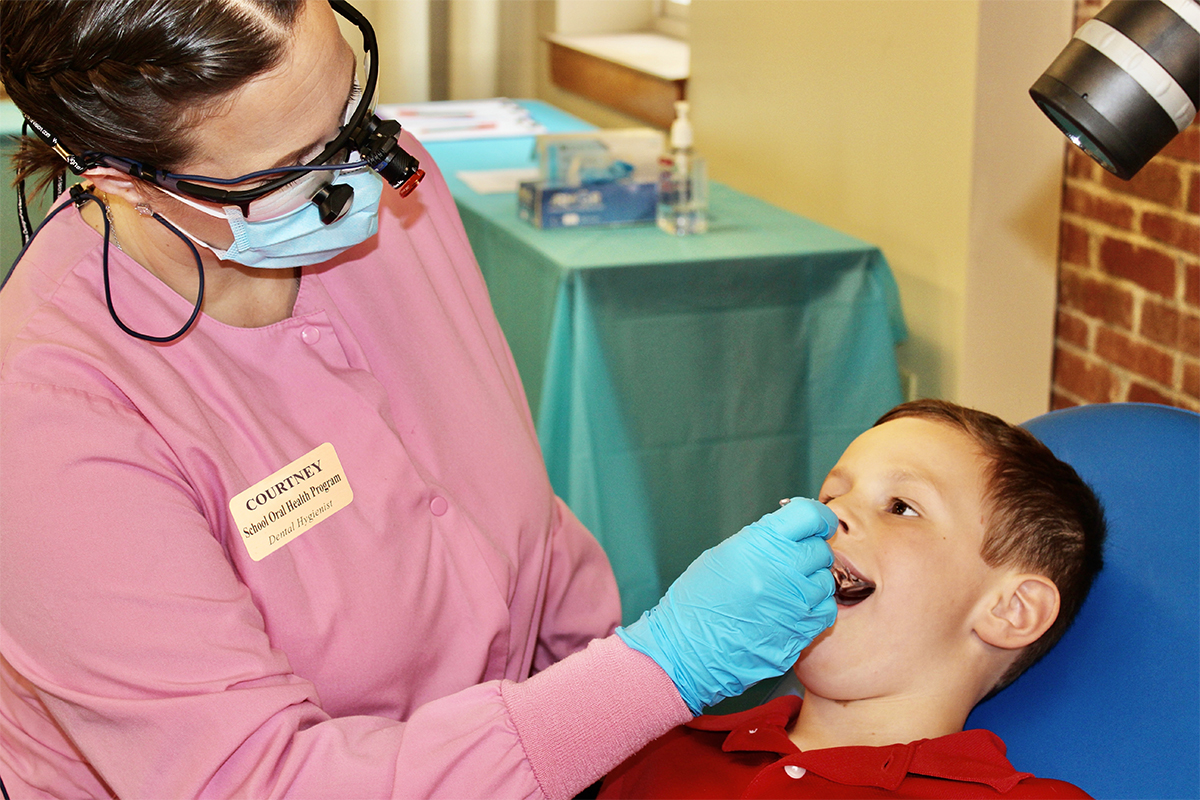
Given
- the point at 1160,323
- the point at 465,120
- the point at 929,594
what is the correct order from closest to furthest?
the point at 929,594 < the point at 1160,323 < the point at 465,120

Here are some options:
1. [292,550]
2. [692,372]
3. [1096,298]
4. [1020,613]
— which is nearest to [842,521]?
[1020,613]

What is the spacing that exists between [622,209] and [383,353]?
146 cm

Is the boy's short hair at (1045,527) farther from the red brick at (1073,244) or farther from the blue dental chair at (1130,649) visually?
the red brick at (1073,244)

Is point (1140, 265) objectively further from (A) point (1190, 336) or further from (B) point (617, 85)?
(B) point (617, 85)

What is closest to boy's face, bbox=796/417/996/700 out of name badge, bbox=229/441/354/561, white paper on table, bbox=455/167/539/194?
name badge, bbox=229/441/354/561

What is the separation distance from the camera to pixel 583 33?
15.2 feet

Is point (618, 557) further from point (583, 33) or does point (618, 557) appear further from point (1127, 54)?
point (583, 33)

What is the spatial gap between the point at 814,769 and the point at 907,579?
9.1 inches

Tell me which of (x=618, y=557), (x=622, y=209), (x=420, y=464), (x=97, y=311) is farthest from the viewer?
(x=622, y=209)

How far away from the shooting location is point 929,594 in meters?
1.20

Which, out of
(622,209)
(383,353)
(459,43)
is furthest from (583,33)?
(383,353)

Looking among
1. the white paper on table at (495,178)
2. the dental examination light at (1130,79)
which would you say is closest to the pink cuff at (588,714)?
the dental examination light at (1130,79)

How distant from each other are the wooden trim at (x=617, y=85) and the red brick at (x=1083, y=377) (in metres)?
1.65

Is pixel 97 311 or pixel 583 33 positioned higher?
pixel 583 33
